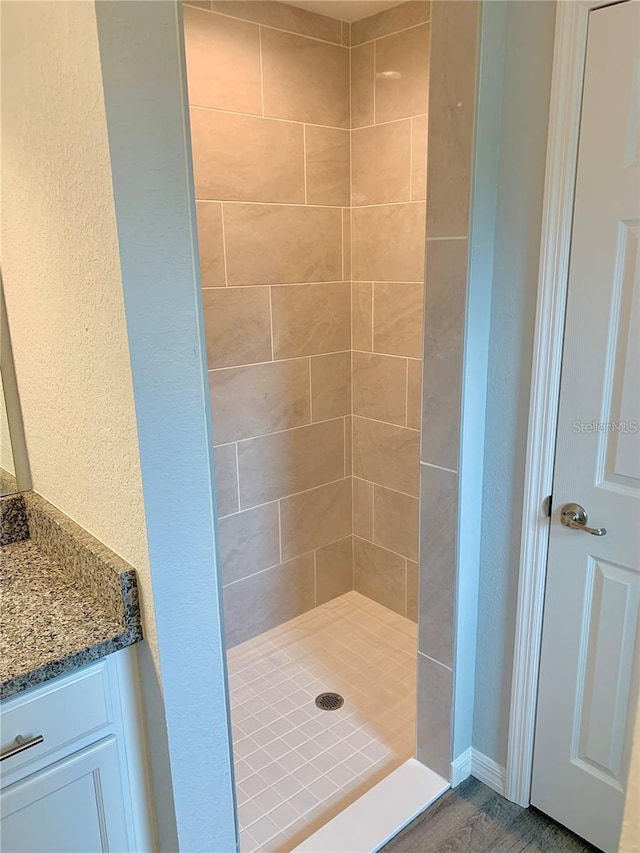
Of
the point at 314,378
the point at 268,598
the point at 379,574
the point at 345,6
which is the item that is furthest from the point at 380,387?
the point at 345,6

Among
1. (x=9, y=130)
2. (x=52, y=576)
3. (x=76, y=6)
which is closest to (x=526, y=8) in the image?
(x=76, y=6)

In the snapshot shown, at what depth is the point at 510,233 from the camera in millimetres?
1615

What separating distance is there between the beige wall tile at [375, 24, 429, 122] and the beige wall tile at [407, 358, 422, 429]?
98cm

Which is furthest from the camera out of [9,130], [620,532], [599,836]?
[599,836]

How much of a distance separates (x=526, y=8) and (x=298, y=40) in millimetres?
1264

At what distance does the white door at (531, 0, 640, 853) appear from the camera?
1393mm

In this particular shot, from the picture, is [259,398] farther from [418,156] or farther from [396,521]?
[418,156]

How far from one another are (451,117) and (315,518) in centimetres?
187

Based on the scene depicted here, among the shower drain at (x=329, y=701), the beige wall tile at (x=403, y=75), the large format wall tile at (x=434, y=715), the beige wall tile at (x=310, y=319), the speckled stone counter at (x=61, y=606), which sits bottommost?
the shower drain at (x=329, y=701)

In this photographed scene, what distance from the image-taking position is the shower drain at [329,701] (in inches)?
94.6

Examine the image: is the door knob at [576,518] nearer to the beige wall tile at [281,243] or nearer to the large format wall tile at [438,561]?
the large format wall tile at [438,561]

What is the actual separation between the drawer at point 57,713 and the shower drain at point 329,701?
1353 mm

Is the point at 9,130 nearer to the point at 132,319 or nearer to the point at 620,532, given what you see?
the point at 132,319

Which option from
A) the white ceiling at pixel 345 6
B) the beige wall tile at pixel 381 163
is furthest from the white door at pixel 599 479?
the white ceiling at pixel 345 6
